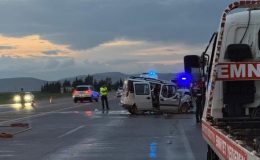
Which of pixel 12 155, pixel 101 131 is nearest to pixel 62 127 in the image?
pixel 101 131

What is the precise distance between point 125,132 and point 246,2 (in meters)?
12.3

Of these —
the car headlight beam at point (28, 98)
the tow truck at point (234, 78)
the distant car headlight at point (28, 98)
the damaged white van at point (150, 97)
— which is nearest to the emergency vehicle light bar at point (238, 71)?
the tow truck at point (234, 78)

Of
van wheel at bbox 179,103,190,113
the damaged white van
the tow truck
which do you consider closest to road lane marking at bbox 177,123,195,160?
the tow truck

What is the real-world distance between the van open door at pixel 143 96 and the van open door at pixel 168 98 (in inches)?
27.9

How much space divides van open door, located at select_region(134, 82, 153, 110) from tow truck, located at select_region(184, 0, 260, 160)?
72.1 ft

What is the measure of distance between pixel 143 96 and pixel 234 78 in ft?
77.9

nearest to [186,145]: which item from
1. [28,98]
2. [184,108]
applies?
[184,108]

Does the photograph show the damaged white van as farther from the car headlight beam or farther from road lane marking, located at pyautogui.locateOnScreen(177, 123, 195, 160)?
the car headlight beam

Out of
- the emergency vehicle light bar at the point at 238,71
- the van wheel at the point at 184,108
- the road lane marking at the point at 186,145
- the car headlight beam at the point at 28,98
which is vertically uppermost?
the emergency vehicle light bar at the point at 238,71

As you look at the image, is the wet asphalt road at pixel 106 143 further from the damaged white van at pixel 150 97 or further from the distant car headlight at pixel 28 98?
the distant car headlight at pixel 28 98

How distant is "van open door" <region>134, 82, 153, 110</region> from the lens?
3102 centimetres

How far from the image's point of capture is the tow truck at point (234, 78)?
279 inches

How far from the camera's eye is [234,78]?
23.9 feet

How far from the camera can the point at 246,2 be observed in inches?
305
